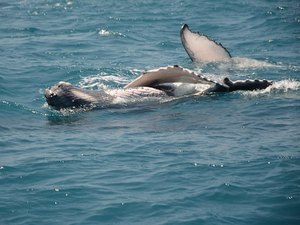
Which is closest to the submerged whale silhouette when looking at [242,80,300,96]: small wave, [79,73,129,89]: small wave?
[242,80,300,96]: small wave

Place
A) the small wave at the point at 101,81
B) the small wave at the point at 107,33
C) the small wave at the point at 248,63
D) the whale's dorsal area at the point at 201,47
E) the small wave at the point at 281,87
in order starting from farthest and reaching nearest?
the small wave at the point at 107,33
the small wave at the point at 248,63
the whale's dorsal area at the point at 201,47
the small wave at the point at 101,81
the small wave at the point at 281,87

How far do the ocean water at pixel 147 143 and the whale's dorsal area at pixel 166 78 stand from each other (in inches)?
22.9

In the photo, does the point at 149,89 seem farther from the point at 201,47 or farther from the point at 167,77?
the point at 201,47

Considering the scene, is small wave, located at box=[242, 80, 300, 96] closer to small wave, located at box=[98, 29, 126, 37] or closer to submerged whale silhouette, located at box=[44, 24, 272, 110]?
submerged whale silhouette, located at box=[44, 24, 272, 110]

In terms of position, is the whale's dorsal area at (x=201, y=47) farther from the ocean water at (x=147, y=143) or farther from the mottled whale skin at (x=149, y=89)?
the mottled whale skin at (x=149, y=89)

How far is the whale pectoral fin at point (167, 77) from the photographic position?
1582 cm

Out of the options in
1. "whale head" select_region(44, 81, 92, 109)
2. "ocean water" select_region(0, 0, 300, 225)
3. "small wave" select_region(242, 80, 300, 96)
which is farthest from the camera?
"small wave" select_region(242, 80, 300, 96)

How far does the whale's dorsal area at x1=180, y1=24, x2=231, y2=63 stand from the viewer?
19.3 metres

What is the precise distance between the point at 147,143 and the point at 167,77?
10.8 feet

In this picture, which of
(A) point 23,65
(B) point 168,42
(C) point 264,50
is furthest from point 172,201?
(B) point 168,42

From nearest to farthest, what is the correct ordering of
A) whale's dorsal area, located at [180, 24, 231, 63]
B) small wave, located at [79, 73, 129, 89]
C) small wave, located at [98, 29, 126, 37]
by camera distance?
1. small wave, located at [79, 73, 129, 89]
2. whale's dorsal area, located at [180, 24, 231, 63]
3. small wave, located at [98, 29, 126, 37]

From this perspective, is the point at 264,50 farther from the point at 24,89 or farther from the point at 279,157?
the point at 279,157

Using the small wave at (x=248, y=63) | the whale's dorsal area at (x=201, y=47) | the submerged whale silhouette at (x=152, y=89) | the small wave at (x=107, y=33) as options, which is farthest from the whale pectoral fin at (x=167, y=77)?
the small wave at (x=107, y=33)

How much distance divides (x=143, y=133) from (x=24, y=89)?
6.38 m
